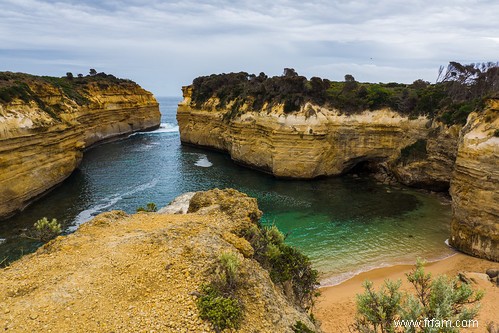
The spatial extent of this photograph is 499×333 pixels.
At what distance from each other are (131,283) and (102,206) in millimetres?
23751

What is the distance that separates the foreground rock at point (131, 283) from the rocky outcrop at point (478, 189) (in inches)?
652

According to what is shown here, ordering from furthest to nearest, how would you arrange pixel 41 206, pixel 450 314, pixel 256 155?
pixel 256 155
pixel 41 206
pixel 450 314

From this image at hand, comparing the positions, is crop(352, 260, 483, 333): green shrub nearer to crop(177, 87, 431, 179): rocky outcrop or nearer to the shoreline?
the shoreline

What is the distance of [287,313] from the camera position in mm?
8906

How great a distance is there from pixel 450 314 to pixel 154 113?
84.1 m

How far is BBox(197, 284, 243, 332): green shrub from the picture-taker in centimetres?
738

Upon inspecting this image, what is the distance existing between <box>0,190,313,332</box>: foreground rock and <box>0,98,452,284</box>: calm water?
11656 mm

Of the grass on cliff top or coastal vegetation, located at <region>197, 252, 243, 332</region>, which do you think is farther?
the grass on cliff top

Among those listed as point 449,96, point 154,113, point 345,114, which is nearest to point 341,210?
point 345,114

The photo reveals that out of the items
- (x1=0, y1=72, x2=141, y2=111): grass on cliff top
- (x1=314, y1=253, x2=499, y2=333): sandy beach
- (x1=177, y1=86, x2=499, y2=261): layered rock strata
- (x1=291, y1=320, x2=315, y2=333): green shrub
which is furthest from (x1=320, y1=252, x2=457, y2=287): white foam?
(x1=0, y1=72, x2=141, y2=111): grass on cliff top

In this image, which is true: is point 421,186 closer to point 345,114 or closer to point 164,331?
point 345,114

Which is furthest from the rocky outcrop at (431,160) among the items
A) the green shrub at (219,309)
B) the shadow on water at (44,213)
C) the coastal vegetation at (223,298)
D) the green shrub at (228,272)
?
the shadow on water at (44,213)

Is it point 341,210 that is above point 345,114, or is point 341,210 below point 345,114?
below

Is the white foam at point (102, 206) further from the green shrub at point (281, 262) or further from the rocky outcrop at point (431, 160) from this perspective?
the rocky outcrop at point (431, 160)
